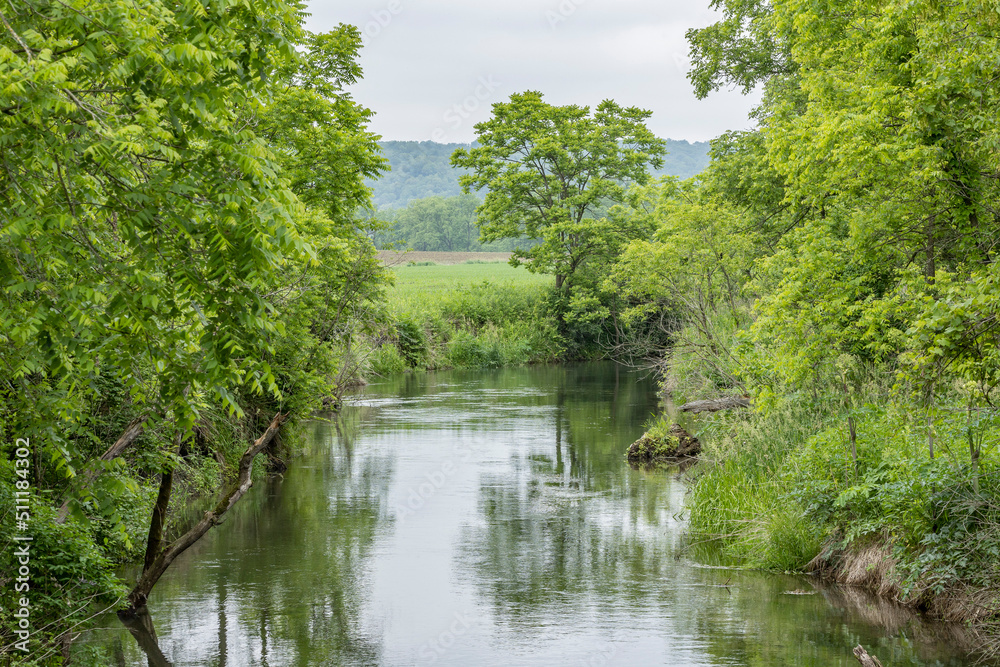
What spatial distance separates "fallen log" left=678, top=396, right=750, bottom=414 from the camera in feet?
54.6

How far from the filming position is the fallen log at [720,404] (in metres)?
16.6

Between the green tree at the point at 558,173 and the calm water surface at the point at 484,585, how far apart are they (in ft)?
75.7

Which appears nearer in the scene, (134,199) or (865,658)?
(134,199)

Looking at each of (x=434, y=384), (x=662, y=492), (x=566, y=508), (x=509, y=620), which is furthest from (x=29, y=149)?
(x=434, y=384)

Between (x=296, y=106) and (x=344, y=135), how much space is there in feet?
3.87

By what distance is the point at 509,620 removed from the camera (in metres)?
10.5

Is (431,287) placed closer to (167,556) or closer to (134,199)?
(167,556)

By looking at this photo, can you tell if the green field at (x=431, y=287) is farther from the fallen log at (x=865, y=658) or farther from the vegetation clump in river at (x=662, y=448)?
the fallen log at (x=865, y=658)

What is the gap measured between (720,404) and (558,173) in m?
27.1

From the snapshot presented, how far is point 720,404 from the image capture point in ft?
61.1

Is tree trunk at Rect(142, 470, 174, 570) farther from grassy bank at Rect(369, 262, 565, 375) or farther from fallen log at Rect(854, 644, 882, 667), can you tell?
grassy bank at Rect(369, 262, 565, 375)

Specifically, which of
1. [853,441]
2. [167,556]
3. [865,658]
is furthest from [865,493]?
[167,556]

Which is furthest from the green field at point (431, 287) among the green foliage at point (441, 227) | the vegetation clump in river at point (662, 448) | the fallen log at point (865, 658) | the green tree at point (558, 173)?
the green foliage at point (441, 227)

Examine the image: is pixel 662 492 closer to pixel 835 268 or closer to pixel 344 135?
pixel 835 268
